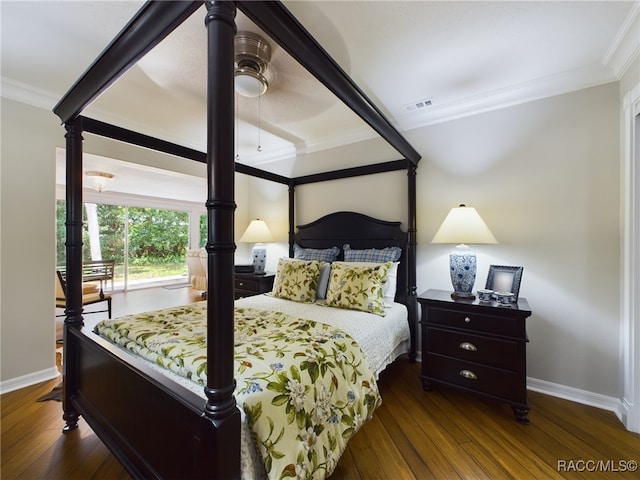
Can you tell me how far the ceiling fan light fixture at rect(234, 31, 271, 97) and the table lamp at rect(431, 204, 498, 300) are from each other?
5.97 feet

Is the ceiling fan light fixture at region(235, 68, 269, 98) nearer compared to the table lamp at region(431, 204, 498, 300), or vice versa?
the ceiling fan light fixture at region(235, 68, 269, 98)

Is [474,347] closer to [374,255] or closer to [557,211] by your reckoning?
[374,255]

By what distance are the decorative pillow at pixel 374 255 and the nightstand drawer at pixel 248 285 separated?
1.20 metres

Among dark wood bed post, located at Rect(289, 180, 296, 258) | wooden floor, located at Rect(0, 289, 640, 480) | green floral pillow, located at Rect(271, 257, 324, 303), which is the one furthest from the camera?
dark wood bed post, located at Rect(289, 180, 296, 258)

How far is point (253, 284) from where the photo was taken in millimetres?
3484

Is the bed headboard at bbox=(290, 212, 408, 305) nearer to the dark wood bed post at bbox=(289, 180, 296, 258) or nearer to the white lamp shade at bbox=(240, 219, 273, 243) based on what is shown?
the dark wood bed post at bbox=(289, 180, 296, 258)

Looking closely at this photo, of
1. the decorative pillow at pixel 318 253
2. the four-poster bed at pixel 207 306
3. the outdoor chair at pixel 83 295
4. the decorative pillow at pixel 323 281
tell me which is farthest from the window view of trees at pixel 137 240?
the decorative pillow at pixel 323 281

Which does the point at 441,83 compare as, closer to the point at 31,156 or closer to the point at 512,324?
the point at 512,324

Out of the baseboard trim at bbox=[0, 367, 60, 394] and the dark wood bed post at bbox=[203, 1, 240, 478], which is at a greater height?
the dark wood bed post at bbox=[203, 1, 240, 478]

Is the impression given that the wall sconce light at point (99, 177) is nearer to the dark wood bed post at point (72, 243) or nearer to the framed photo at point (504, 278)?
the dark wood bed post at point (72, 243)

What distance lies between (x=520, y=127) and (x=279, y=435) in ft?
9.51

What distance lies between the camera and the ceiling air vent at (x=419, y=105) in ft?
8.45

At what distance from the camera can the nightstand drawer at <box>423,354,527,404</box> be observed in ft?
6.34

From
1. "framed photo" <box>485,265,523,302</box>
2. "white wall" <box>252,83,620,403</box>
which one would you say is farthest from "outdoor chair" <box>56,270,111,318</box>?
"framed photo" <box>485,265,523,302</box>
